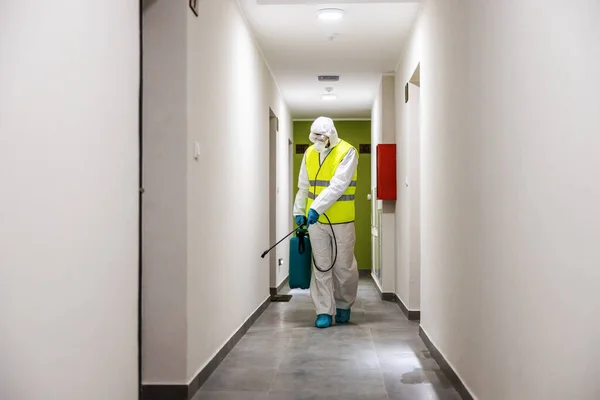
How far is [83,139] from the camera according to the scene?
1668 mm

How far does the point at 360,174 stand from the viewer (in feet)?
34.0

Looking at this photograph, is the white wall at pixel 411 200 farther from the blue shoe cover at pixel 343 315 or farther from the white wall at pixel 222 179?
the white wall at pixel 222 179

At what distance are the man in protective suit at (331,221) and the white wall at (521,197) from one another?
65.7 inches

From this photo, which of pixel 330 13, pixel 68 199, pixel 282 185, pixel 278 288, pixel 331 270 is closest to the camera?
pixel 68 199

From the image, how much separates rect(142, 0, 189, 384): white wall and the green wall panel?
7.31 meters

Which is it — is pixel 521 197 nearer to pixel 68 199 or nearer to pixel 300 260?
pixel 68 199

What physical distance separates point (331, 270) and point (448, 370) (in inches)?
74.6

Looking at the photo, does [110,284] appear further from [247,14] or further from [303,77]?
[303,77]

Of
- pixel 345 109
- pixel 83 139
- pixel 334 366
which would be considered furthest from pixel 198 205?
pixel 345 109

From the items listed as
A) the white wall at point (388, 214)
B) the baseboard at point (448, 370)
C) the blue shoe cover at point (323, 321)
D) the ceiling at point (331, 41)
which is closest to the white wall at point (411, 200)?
the ceiling at point (331, 41)

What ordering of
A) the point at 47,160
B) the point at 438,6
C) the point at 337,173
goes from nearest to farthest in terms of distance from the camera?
the point at 47,160
the point at 438,6
the point at 337,173


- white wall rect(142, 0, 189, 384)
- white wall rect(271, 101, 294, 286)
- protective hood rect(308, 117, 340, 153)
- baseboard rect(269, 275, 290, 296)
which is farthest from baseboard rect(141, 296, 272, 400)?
white wall rect(271, 101, 294, 286)

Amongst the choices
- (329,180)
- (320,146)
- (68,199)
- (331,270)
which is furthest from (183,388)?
(320,146)

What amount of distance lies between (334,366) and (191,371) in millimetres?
964
